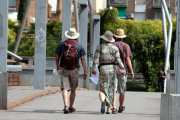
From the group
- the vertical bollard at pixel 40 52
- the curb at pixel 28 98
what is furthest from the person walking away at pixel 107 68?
the vertical bollard at pixel 40 52

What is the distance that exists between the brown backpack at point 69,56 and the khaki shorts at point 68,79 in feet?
0.30

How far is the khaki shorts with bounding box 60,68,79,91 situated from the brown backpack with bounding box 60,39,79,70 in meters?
0.09

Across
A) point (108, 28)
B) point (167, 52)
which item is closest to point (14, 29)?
point (108, 28)

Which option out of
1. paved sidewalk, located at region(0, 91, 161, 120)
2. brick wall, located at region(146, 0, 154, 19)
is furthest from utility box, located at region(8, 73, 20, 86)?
brick wall, located at region(146, 0, 154, 19)

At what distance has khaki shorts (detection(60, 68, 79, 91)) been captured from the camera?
962 centimetres

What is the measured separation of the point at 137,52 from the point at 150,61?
49.2 inches

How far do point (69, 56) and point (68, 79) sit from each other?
0.51m

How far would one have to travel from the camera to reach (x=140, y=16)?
2606 inches

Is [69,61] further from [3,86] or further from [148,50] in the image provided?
[148,50]

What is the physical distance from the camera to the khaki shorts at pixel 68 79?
31.6ft

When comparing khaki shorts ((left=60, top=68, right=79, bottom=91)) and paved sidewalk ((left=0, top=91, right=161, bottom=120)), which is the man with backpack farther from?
paved sidewalk ((left=0, top=91, right=161, bottom=120))

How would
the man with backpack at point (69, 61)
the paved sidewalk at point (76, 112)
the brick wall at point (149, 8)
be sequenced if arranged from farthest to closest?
1. the brick wall at point (149, 8)
2. the man with backpack at point (69, 61)
3. the paved sidewalk at point (76, 112)

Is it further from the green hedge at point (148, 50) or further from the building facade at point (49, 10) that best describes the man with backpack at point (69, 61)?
the building facade at point (49, 10)

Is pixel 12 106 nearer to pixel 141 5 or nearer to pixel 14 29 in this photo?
pixel 14 29
